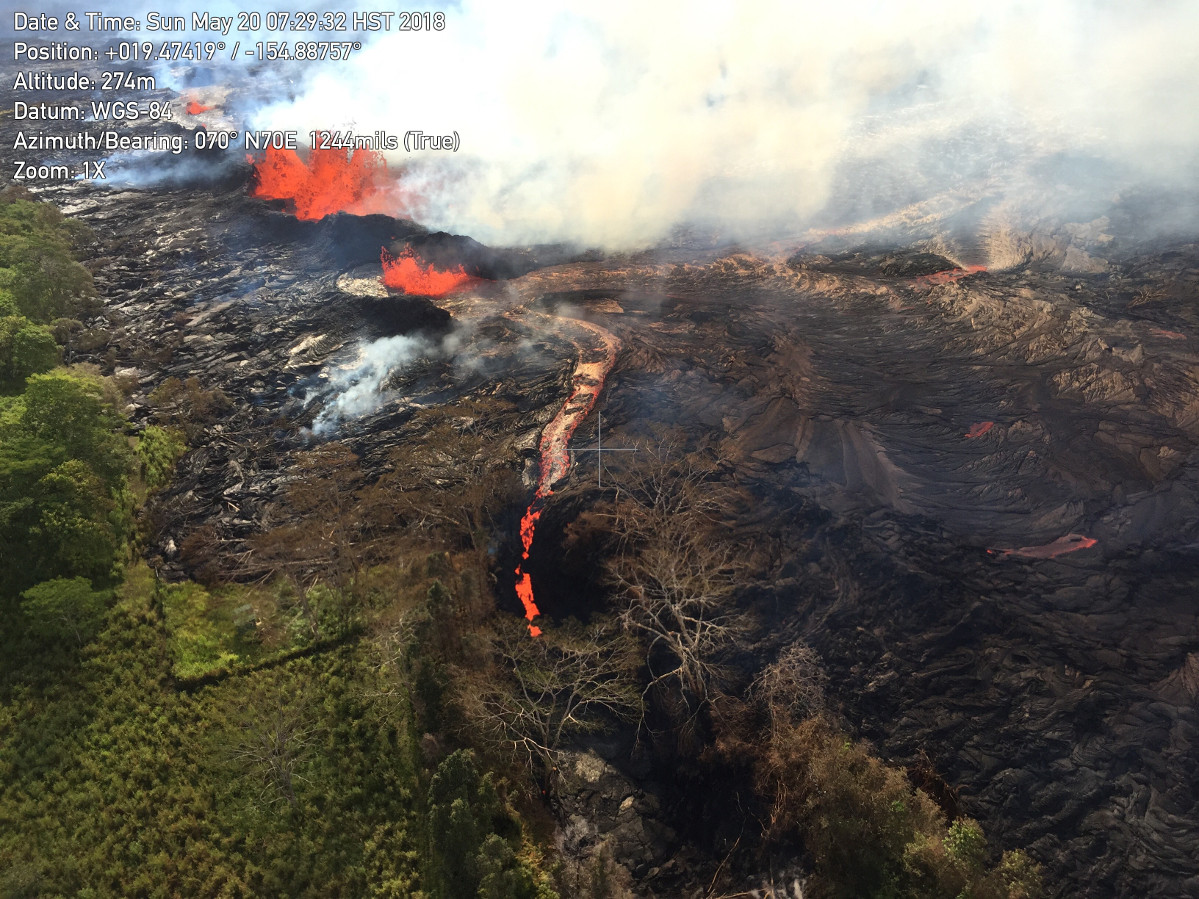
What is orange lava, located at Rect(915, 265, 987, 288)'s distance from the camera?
4641 cm

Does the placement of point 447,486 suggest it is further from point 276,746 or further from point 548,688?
point 276,746

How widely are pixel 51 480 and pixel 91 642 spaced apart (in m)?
8.23

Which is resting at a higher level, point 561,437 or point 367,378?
point 367,378

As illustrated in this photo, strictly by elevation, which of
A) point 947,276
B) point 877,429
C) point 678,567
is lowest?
point 678,567

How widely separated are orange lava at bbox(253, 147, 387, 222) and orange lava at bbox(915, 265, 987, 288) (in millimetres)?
41524

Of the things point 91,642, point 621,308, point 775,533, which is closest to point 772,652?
point 775,533

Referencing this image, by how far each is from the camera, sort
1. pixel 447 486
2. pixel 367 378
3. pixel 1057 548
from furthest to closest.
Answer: pixel 367 378, pixel 447 486, pixel 1057 548

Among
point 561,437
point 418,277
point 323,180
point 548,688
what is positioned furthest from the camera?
point 323,180

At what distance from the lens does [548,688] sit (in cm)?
3177

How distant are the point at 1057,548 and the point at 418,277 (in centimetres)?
4229

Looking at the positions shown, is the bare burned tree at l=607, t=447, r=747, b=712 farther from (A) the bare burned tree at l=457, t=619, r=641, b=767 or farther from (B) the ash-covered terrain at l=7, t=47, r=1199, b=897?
(A) the bare burned tree at l=457, t=619, r=641, b=767

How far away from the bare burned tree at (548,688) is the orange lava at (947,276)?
31.0m

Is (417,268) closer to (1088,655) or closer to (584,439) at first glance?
(584,439)

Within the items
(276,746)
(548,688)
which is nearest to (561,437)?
(548,688)
